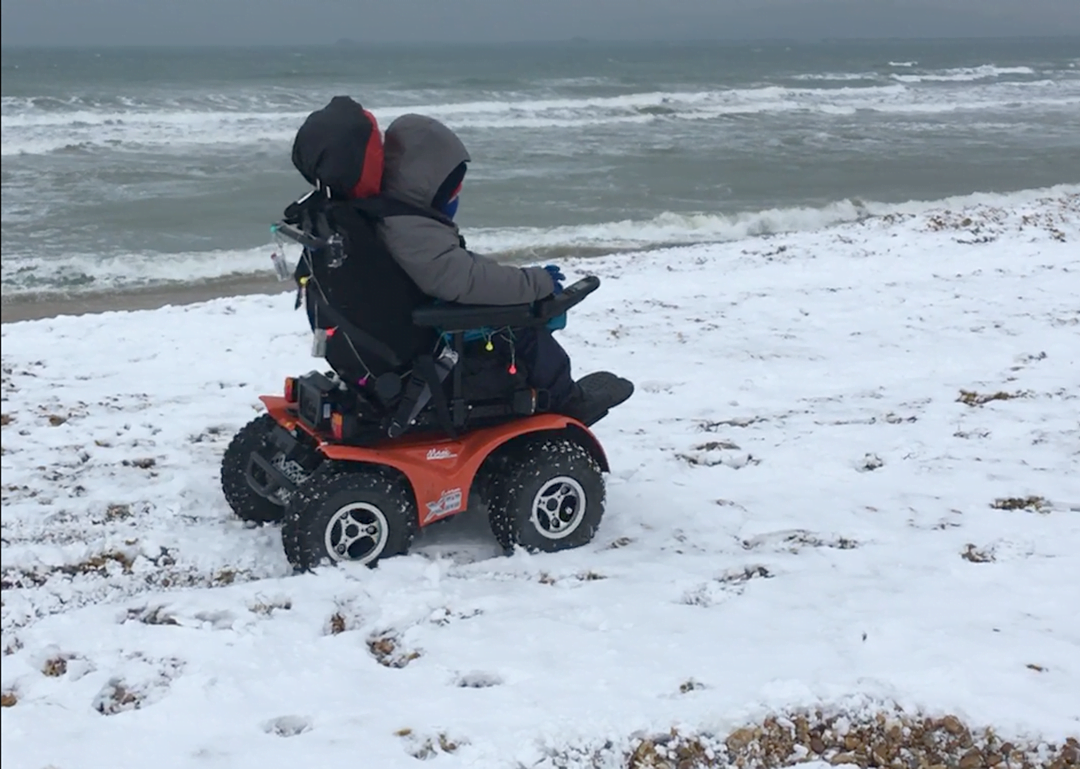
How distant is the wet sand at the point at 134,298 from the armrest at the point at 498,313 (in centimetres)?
811

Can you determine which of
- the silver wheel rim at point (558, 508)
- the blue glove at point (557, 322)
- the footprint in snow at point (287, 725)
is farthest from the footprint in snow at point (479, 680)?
the blue glove at point (557, 322)

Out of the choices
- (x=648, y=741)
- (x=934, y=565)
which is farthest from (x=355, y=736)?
(x=934, y=565)

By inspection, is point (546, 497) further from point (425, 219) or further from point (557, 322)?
→ point (425, 219)

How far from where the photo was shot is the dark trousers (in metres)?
4.50

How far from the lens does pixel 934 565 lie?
4254mm

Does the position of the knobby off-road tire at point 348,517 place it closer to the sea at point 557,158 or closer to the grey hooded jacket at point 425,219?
the grey hooded jacket at point 425,219

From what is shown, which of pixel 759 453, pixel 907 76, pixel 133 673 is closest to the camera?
pixel 133 673

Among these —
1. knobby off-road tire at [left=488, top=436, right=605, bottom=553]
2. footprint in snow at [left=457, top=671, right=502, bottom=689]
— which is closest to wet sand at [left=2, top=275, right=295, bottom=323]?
knobby off-road tire at [left=488, top=436, right=605, bottom=553]

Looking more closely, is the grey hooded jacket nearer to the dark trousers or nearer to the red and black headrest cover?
the red and black headrest cover

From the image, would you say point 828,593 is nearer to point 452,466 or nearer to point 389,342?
point 452,466

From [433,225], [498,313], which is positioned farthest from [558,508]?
[433,225]

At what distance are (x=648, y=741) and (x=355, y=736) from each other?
84 centimetres

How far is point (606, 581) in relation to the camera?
4.18 meters

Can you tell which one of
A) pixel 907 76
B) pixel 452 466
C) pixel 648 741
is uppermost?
pixel 907 76
